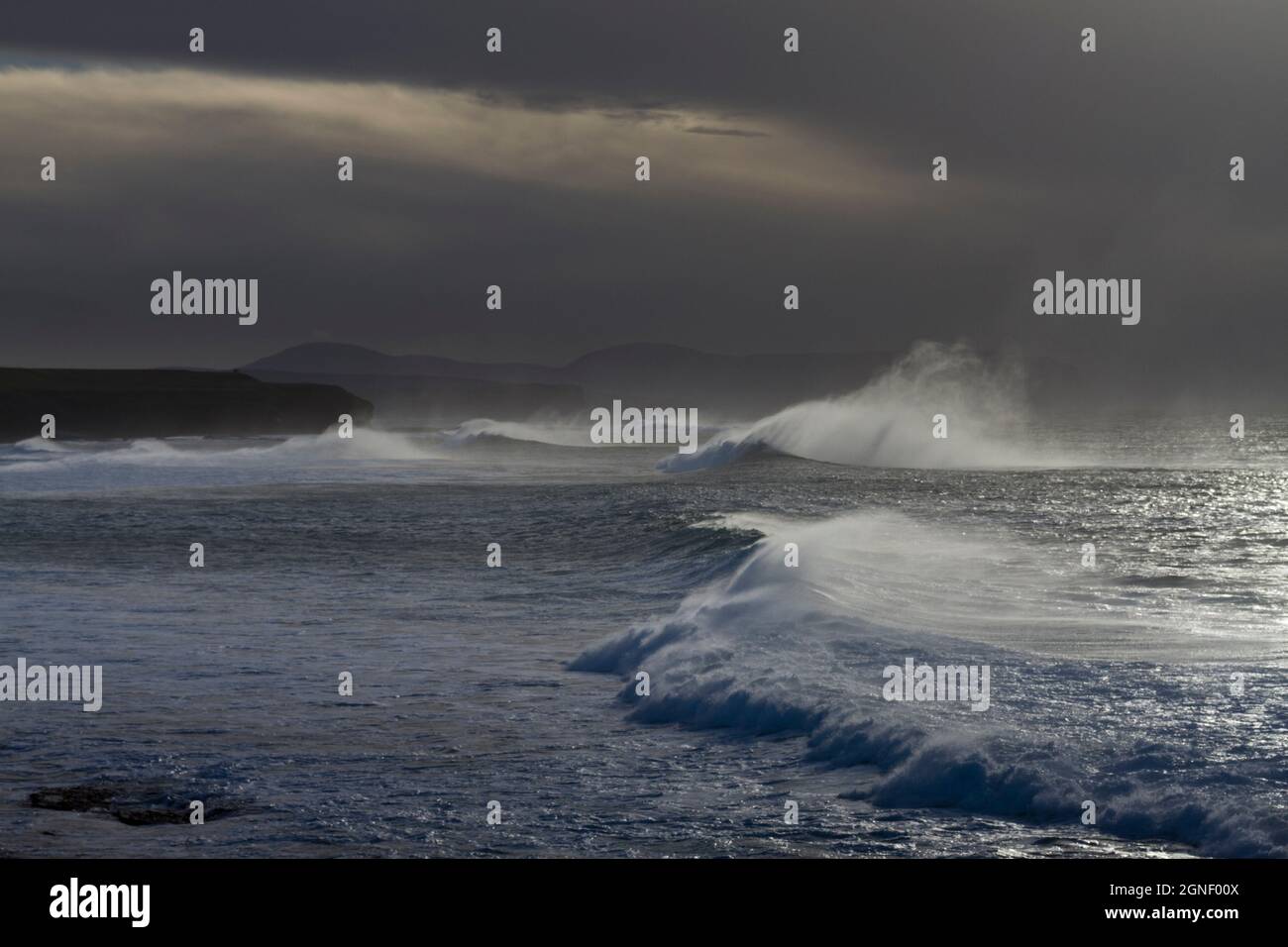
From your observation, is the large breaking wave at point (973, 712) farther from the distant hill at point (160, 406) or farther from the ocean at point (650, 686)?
the distant hill at point (160, 406)

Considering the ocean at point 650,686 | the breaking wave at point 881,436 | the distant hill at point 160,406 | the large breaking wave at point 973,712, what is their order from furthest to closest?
1. the distant hill at point 160,406
2. the breaking wave at point 881,436
3. the large breaking wave at point 973,712
4. the ocean at point 650,686

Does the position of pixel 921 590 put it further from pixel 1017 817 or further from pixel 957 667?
pixel 1017 817

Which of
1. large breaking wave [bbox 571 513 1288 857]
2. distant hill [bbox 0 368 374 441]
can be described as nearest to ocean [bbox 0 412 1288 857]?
large breaking wave [bbox 571 513 1288 857]

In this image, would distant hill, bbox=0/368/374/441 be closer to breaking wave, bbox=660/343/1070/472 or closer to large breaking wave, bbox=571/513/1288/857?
breaking wave, bbox=660/343/1070/472

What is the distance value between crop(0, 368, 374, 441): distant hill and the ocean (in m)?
81.2

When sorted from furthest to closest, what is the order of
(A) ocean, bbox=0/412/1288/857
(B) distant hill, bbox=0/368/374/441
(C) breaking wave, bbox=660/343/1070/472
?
(B) distant hill, bbox=0/368/374/441 → (C) breaking wave, bbox=660/343/1070/472 → (A) ocean, bbox=0/412/1288/857

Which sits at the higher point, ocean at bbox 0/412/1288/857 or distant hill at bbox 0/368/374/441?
distant hill at bbox 0/368/374/441

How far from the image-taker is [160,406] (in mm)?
111562

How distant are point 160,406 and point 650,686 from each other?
353 feet

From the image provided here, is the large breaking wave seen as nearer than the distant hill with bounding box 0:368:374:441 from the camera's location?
Yes

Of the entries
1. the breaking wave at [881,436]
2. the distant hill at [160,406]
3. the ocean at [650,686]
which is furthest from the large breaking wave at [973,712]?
the distant hill at [160,406]

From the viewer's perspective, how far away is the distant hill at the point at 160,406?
104m

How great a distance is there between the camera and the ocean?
8125 millimetres

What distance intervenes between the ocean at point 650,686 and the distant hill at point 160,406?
267 feet
